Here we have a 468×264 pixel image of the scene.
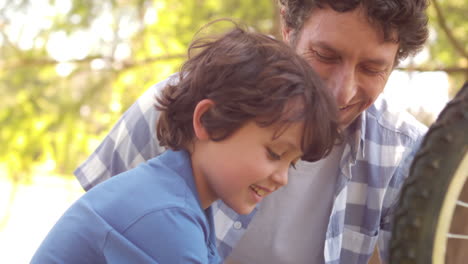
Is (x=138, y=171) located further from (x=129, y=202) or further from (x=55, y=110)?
(x=55, y=110)

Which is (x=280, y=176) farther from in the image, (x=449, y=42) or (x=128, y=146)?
(x=449, y=42)

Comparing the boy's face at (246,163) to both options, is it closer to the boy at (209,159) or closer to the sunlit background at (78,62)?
the boy at (209,159)

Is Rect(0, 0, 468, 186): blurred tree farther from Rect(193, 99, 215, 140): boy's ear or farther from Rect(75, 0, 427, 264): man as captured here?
Rect(193, 99, 215, 140): boy's ear

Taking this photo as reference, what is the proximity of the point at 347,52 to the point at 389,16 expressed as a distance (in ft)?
0.37

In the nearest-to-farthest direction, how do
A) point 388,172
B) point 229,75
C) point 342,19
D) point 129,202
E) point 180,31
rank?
point 129,202 → point 229,75 → point 342,19 → point 388,172 → point 180,31

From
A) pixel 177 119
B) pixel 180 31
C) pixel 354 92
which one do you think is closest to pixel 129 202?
pixel 177 119

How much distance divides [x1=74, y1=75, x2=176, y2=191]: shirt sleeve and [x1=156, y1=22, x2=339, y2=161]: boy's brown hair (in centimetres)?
36

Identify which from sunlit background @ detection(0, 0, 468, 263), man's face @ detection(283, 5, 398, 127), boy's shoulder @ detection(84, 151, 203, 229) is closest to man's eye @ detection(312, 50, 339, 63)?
man's face @ detection(283, 5, 398, 127)

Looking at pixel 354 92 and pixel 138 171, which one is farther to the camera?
pixel 354 92

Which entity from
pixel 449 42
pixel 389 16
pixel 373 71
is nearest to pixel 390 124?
pixel 373 71

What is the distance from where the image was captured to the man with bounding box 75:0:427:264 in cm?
125

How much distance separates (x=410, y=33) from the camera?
4.20 ft

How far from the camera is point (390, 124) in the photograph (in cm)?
157

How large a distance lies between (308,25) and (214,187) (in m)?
0.47
